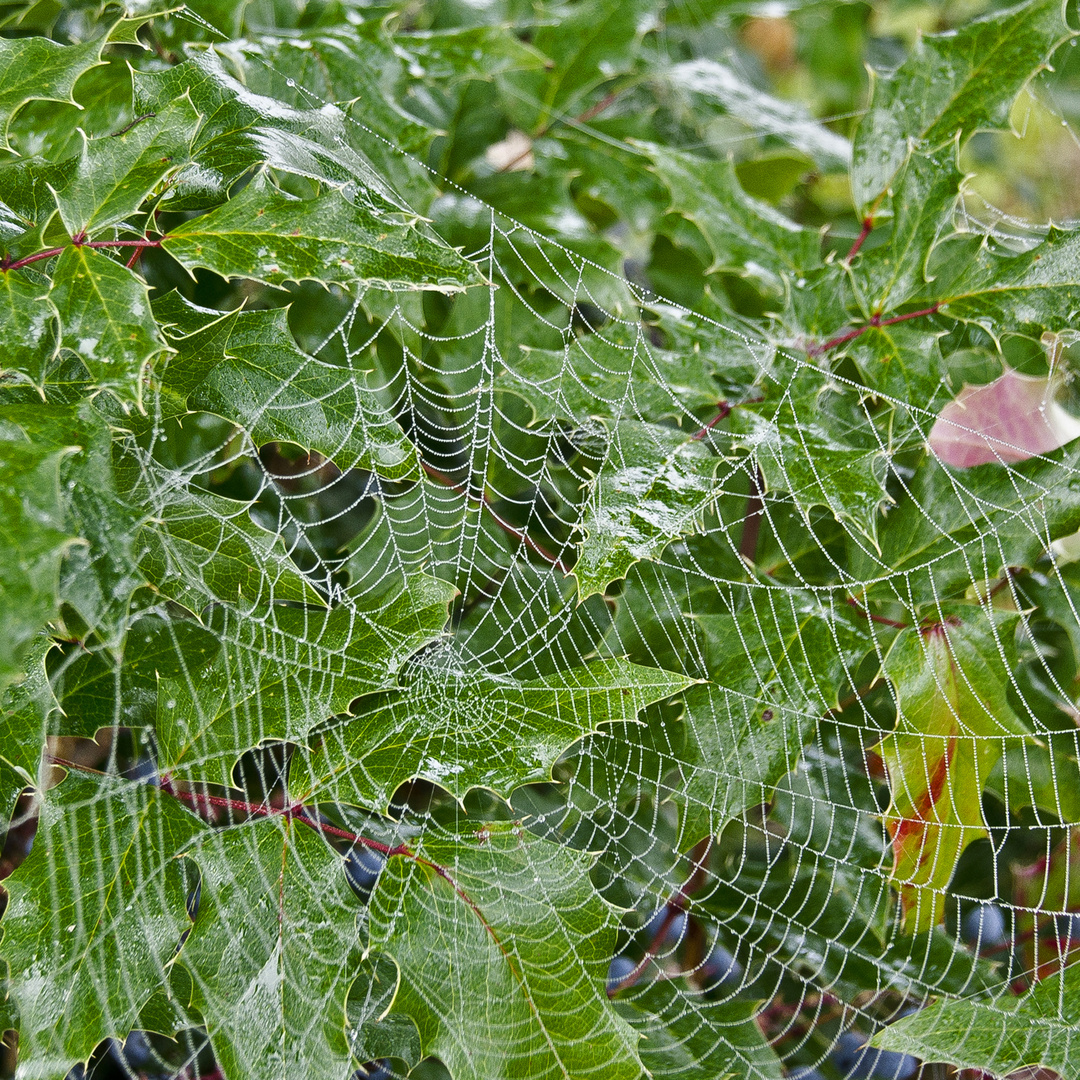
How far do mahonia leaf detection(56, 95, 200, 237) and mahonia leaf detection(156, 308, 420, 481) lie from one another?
8 cm

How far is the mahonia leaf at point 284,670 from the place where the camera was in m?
0.43

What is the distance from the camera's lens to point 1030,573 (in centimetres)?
55

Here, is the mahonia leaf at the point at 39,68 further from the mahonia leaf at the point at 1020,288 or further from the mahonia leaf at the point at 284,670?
the mahonia leaf at the point at 1020,288

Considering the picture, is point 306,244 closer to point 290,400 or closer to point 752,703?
point 290,400

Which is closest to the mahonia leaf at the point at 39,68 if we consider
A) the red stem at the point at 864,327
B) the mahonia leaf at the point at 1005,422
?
the red stem at the point at 864,327

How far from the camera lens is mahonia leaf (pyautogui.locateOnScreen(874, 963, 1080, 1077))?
44 cm

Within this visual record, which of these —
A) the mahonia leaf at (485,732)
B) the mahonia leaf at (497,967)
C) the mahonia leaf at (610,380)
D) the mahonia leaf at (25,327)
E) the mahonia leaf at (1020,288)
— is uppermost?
the mahonia leaf at (25,327)

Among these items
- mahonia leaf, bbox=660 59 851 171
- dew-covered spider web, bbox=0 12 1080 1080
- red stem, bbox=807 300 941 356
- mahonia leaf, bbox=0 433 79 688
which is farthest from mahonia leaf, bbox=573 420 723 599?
mahonia leaf, bbox=660 59 851 171

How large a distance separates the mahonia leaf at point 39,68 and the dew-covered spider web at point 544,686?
53 millimetres

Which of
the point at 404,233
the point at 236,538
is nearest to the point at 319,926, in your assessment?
the point at 236,538

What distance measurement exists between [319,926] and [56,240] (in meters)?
0.31

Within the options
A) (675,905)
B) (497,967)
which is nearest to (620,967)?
(675,905)

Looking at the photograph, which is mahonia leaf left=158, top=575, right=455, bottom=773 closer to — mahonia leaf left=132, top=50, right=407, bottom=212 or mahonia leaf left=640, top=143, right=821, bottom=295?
mahonia leaf left=132, top=50, right=407, bottom=212

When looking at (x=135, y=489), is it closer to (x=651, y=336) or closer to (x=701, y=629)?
(x=701, y=629)
